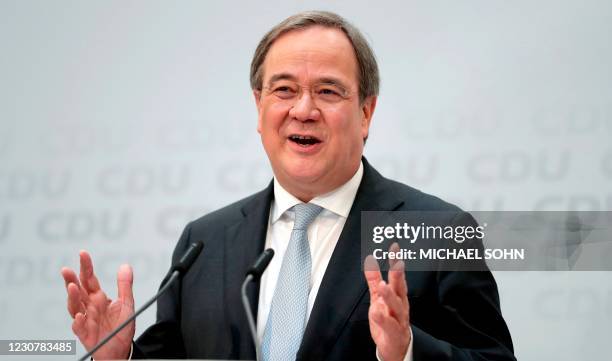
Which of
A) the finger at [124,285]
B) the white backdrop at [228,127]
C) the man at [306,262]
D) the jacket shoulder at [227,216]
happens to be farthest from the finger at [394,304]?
the white backdrop at [228,127]

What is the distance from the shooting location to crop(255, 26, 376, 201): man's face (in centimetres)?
261

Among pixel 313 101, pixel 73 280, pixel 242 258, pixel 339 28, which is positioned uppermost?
pixel 339 28

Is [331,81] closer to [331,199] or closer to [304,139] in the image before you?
[304,139]

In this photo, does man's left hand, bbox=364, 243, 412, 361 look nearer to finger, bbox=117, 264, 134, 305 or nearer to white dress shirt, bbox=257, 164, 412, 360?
white dress shirt, bbox=257, 164, 412, 360

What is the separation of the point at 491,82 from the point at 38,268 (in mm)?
1986

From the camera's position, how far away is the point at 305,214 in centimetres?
263

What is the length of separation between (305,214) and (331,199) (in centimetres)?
10

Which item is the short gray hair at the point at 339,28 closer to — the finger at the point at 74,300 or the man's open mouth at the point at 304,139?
the man's open mouth at the point at 304,139

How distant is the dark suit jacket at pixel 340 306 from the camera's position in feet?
7.70

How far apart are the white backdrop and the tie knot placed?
78 cm

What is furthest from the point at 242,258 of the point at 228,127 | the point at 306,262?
the point at 228,127

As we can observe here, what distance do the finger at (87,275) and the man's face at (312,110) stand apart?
2.19 ft

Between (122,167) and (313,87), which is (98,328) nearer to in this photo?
(313,87)

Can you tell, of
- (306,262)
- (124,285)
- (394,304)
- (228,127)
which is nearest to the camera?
(394,304)
